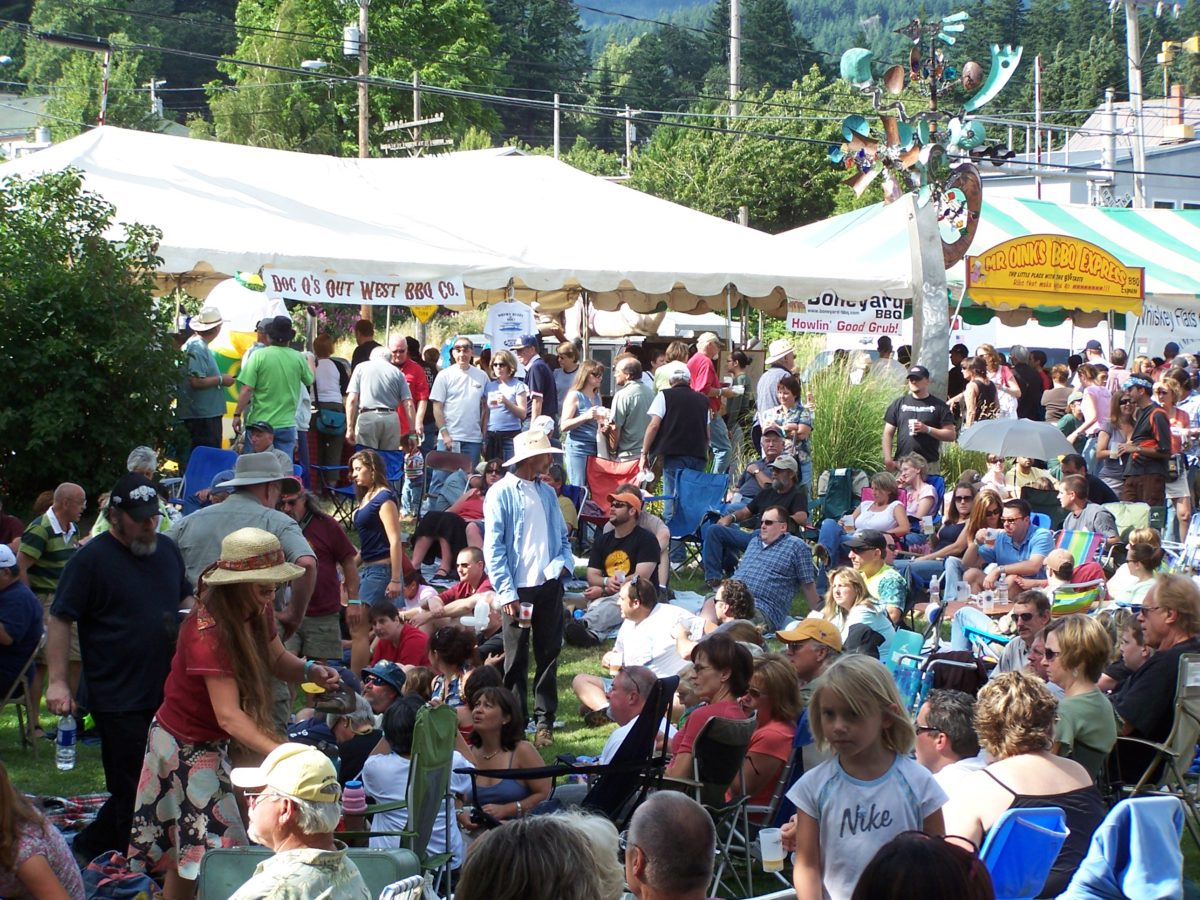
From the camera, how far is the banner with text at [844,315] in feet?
51.4

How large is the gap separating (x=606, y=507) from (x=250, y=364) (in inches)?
125

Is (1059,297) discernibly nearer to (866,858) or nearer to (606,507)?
(606,507)

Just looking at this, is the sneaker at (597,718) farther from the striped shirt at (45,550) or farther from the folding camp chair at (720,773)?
the striped shirt at (45,550)

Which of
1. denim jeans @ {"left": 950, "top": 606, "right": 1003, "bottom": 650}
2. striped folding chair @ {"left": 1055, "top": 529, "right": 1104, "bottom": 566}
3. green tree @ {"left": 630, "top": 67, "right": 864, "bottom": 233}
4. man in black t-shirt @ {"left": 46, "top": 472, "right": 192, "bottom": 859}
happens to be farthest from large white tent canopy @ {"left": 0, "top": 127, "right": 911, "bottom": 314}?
green tree @ {"left": 630, "top": 67, "right": 864, "bottom": 233}

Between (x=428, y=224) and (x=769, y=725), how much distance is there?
10476 millimetres

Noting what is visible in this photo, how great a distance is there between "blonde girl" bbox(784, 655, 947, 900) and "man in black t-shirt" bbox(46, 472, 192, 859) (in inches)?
103

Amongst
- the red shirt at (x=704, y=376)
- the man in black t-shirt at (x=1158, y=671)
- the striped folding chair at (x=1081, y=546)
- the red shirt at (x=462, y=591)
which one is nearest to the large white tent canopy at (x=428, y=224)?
the red shirt at (x=704, y=376)

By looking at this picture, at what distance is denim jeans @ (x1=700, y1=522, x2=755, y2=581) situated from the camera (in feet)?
34.6

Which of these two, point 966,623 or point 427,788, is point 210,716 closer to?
point 427,788

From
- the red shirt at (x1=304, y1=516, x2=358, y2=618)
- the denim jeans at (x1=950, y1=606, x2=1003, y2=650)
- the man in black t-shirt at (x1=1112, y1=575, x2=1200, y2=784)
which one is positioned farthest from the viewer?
the denim jeans at (x1=950, y1=606, x2=1003, y2=650)

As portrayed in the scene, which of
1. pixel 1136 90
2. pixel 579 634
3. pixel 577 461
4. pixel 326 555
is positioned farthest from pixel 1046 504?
pixel 1136 90

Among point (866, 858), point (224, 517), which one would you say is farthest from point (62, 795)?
point (866, 858)

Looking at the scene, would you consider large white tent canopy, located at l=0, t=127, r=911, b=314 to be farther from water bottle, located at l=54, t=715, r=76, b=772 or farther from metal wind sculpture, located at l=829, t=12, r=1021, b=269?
water bottle, located at l=54, t=715, r=76, b=772

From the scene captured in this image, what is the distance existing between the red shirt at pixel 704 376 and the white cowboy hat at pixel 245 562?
9.79 metres
